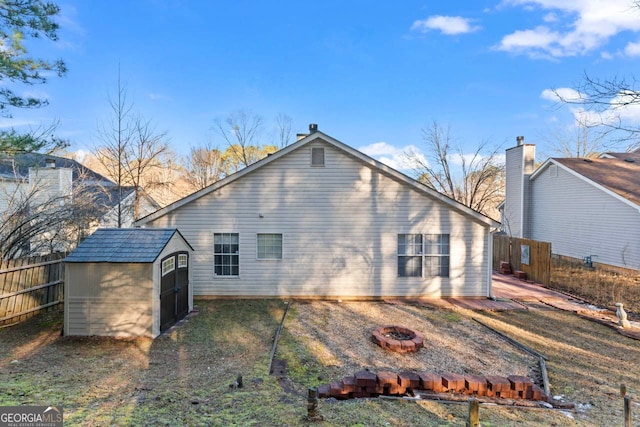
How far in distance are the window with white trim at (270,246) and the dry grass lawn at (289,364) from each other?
1.89 m

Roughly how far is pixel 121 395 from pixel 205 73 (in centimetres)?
2448

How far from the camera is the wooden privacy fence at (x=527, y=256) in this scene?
13.2 metres

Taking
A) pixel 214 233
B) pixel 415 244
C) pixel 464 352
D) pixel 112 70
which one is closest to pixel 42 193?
pixel 112 70

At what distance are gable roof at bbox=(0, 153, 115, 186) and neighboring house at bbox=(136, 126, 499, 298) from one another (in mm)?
4128

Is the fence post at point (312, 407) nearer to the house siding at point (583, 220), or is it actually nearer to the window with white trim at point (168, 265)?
the window with white trim at point (168, 265)

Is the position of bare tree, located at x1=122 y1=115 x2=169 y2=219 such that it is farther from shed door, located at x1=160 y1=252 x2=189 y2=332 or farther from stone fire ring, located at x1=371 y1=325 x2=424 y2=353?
stone fire ring, located at x1=371 y1=325 x2=424 y2=353

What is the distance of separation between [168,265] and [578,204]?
18.9 metres

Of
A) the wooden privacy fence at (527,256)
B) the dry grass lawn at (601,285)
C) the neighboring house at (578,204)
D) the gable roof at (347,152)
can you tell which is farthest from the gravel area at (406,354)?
the neighboring house at (578,204)

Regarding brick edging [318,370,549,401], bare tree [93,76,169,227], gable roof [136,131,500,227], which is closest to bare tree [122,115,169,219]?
bare tree [93,76,169,227]

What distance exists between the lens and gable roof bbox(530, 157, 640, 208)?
14.0 m

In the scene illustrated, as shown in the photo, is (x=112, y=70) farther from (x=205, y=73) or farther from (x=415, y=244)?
(x=415, y=244)

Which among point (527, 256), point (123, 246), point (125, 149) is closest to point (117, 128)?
point (125, 149)

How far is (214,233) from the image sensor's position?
11062mm

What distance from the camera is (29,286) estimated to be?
862 cm
